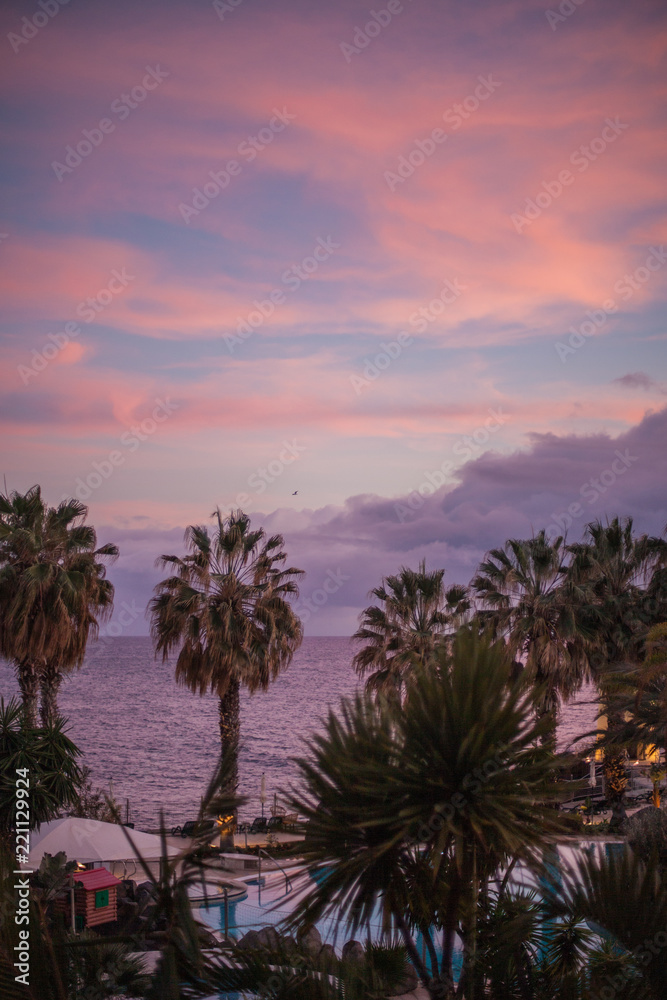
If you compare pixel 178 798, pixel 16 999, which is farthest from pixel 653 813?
pixel 178 798

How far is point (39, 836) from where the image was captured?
64.7 ft

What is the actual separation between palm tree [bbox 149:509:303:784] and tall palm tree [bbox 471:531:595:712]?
6.93m

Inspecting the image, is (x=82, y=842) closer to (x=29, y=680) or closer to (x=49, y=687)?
(x=29, y=680)

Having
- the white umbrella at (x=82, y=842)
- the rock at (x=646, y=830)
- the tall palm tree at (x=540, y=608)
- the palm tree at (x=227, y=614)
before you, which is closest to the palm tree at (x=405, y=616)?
the tall palm tree at (x=540, y=608)

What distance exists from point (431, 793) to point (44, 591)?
19936 mm

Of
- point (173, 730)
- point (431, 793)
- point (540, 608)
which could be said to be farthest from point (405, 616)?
point (173, 730)

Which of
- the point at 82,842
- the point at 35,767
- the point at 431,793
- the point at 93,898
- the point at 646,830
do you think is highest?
the point at 431,793

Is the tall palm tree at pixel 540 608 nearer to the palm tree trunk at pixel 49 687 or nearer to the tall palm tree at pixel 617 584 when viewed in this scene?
the tall palm tree at pixel 617 584

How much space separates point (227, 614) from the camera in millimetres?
26578

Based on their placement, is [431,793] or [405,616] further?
[405,616]

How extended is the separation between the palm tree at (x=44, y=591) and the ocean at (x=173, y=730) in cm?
179

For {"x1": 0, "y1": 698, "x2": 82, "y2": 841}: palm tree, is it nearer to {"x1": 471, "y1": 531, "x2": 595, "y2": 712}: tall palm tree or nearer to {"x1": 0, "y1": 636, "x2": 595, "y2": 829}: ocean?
{"x1": 0, "y1": 636, "x2": 595, "y2": 829}: ocean

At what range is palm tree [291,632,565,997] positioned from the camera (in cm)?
662

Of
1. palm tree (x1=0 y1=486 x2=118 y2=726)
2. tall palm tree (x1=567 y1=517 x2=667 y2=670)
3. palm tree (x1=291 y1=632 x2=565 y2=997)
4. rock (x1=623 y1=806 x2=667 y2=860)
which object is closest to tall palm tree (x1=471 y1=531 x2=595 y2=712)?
tall palm tree (x1=567 y1=517 x2=667 y2=670)
